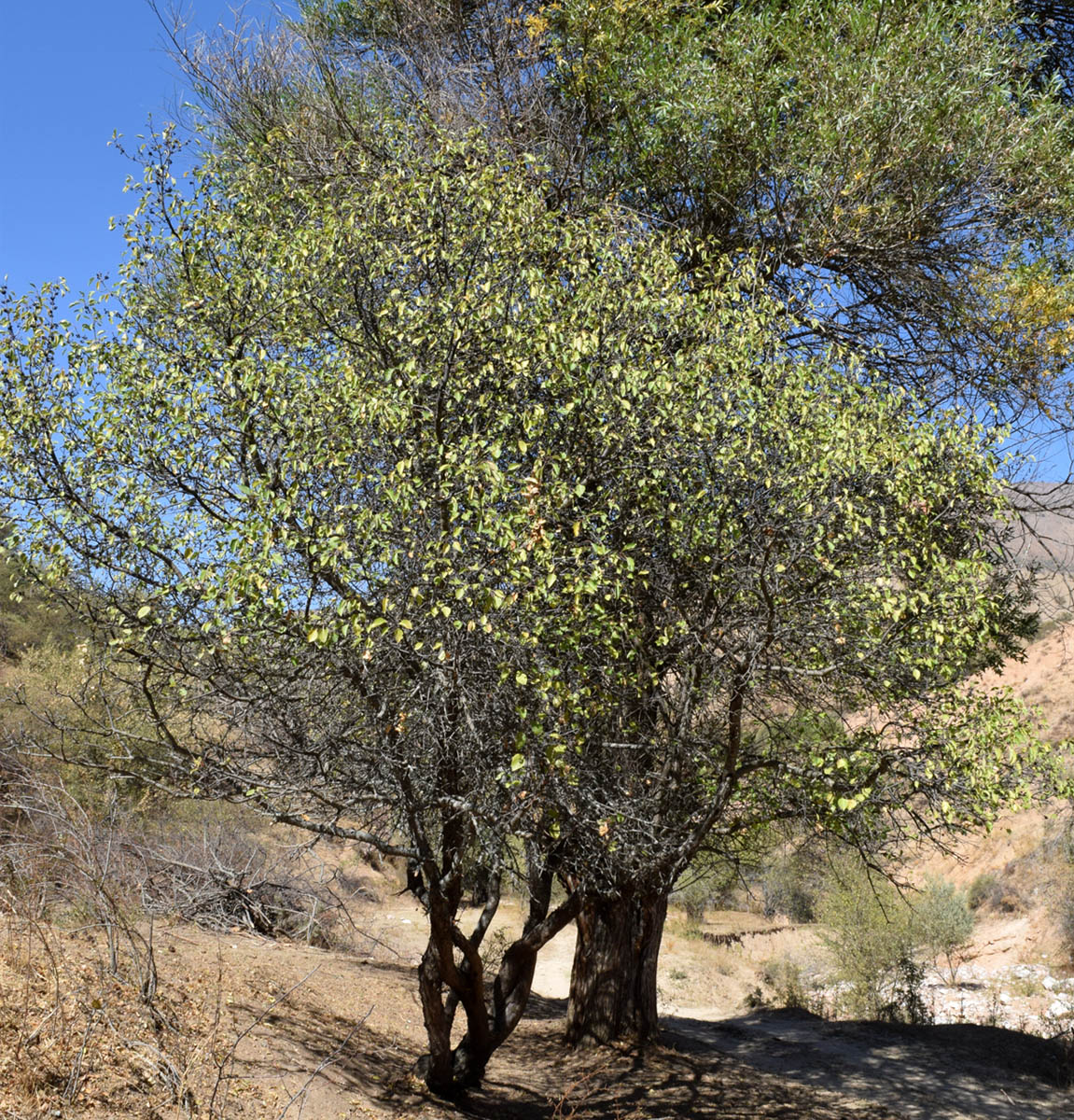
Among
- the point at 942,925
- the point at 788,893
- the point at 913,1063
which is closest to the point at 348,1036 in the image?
the point at 913,1063

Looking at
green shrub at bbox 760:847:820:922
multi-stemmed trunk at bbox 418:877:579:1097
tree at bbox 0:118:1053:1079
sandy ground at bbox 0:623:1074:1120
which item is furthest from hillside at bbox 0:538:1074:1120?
green shrub at bbox 760:847:820:922

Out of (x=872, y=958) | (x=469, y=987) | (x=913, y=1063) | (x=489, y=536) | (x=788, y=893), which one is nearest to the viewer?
(x=489, y=536)

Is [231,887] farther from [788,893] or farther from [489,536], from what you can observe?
[788,893]

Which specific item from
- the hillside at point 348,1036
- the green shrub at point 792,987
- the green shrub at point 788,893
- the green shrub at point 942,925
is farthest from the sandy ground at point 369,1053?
the green shrub at point 788,893

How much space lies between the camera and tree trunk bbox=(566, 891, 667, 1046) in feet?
34.6

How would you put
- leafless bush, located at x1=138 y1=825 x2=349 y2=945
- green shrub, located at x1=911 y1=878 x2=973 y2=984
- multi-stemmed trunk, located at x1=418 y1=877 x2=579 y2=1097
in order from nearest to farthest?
1. multi-stemmed trunk, located at x1=418 y1=877 x2=579 y2=1097
2. leafless bush, located at x1=138 y1=825 x2=349 y2=945
3. green shrub, located at x1=911 y1=878 x2=973 y2=984

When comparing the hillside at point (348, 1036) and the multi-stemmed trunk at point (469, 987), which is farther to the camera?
the multi-stemmed trunk at point (469, 987)

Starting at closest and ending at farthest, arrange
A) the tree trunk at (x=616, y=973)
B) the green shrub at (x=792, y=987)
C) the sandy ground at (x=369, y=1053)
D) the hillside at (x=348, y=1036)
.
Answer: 1. the sandy ground at (x=369, y=1053)
2. the hillside at (x=348, y=1036)
3. the tree trunk at (x=616, y=973)
4. the green shrub at (x=792, y=987)

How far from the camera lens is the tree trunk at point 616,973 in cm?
1055

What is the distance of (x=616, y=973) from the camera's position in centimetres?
1057

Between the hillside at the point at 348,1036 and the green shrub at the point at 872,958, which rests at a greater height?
the green shrub at the point at 872,958

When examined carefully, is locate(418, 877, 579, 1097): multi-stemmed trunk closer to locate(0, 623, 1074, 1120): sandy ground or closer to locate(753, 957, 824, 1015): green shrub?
locate(0, 623, 1074, 1120): sandy ground

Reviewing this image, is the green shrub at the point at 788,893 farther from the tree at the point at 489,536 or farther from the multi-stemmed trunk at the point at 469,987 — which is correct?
the tree at the point at 489,536

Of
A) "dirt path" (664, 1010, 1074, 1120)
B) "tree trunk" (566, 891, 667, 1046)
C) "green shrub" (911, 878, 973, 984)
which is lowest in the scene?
"dirt path" (664, 1010, 1074, 1120)
